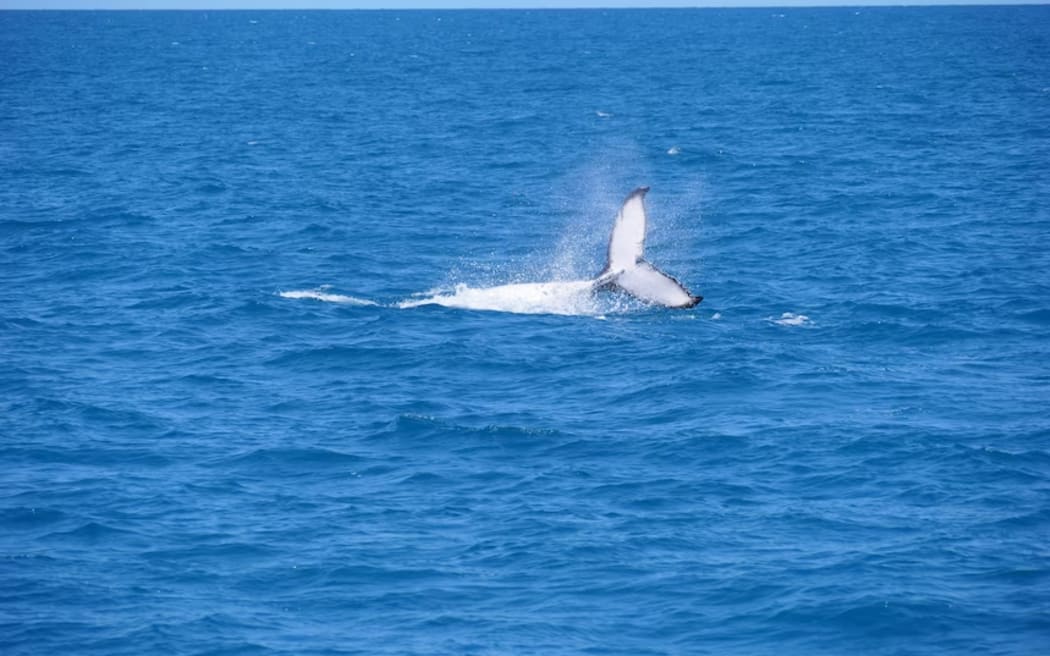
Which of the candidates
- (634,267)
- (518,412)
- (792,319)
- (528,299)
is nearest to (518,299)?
(528,299)

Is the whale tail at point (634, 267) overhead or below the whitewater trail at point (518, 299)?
overhead

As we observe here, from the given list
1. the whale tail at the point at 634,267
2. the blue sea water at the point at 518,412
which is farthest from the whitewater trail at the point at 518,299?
the whale tail at the point at 634,267

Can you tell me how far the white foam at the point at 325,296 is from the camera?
138 ft

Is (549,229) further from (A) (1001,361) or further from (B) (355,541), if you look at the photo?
(B) (355,541)

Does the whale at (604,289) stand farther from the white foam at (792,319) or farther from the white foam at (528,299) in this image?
the white foam at (792,319)

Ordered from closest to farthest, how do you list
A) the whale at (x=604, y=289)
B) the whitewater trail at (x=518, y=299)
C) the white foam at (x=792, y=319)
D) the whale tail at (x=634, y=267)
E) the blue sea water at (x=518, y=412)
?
1. the blue sea water at (x=518, y=412)
2. the whale tail at (x=634, y=267)
3. the whale at (x=604, y=289)
4. the white foam at (x=792, y=319)
5. the whitewater trail at (x=518, y=299)

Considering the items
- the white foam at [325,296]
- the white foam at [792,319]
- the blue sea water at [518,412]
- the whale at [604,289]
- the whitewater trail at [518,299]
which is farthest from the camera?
the white foam at [325,296]

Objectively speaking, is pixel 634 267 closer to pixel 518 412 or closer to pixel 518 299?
pixel 518 412

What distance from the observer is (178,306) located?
139 ft

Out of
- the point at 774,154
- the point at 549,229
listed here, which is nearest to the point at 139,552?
the point at 549,229

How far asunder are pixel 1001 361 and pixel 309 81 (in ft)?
338

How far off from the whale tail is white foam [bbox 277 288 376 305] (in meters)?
8.22

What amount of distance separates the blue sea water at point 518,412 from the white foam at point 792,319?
12 centimetres

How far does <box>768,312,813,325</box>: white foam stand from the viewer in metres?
39.6
